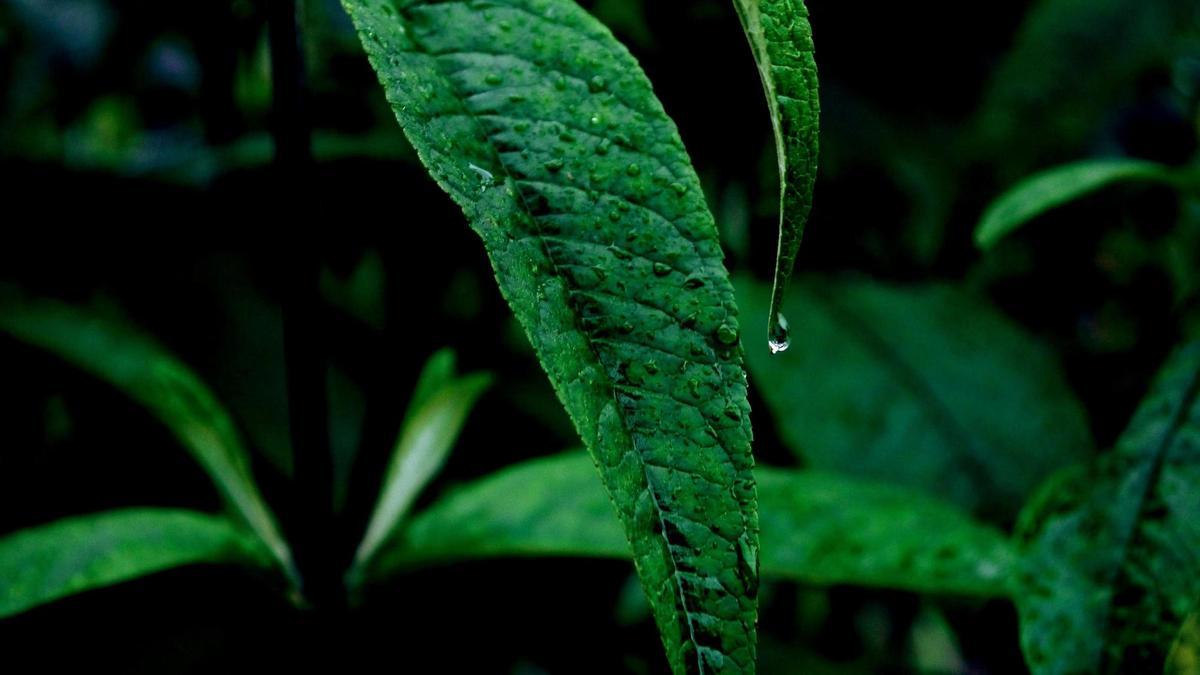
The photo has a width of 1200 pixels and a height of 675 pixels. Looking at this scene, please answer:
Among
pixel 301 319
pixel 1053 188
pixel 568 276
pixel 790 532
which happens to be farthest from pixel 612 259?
pixel 1053 188

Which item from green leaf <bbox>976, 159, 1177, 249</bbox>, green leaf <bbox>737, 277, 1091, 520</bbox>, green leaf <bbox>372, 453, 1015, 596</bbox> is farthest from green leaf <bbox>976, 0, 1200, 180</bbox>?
green leaf <bbox>372, 453, 1015, 596</bbox>

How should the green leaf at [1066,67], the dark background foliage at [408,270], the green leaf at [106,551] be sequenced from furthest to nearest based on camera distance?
the green leaf at [1066,67] < the dark background foliage at [408,270] < the green leaf at [106,551]

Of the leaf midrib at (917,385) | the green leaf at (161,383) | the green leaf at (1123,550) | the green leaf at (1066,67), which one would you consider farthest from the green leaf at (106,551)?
the green leaf at (1066,67)

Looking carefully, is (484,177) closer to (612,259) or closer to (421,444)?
(612,259)

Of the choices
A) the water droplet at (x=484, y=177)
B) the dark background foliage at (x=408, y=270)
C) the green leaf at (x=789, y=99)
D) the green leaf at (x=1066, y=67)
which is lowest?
the dark background foliage at (x=408, y=270)

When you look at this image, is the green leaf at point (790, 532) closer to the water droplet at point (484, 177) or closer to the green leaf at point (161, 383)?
the green leaf at point (161, 383)

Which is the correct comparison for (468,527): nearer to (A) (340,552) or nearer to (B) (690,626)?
(A) (340,552)
